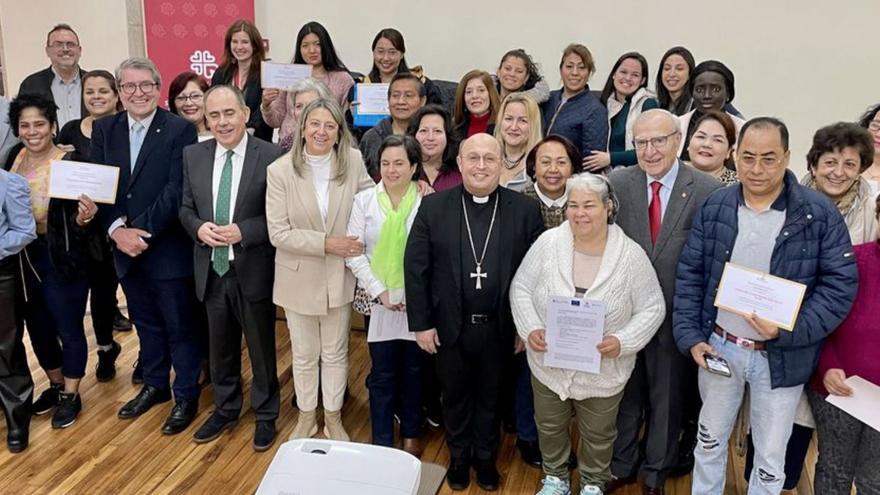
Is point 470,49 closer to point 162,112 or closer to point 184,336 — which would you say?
point 162,112

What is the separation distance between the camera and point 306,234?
2885 millimetres

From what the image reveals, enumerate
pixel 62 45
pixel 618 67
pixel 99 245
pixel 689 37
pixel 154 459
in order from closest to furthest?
pixel 154 459
pixel 99 245
pixel 618 67
pixel 62 45
pixel 689 37

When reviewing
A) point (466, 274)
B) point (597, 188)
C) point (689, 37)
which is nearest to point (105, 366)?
point (466, 274)

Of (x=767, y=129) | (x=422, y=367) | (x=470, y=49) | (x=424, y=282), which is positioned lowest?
(x=422, y=367)

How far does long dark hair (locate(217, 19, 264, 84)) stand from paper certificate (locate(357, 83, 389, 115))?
76 cm

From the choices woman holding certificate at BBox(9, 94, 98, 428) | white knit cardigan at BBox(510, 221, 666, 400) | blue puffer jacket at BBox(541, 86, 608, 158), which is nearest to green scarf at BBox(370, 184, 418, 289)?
white knit cardigan at BBox(510, 221, 666, 400)

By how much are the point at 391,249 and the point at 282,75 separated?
5.92 ft

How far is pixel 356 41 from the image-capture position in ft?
19.2

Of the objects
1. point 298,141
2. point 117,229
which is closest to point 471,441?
point 298,141

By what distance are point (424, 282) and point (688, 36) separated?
12.5 feet

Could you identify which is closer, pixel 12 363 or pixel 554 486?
pixel 554 486

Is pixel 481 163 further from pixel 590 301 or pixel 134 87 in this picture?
pixel 134 87

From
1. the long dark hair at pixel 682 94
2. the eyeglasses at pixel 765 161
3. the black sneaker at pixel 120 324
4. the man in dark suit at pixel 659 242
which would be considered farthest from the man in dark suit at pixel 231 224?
the long dark hair at pixel 682 94

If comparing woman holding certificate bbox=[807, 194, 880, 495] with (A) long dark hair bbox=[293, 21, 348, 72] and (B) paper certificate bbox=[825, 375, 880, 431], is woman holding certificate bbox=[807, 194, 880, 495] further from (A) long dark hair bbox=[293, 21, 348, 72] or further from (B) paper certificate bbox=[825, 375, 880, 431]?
(A) long dark hair bbox=[293, 21, 348, 72]
